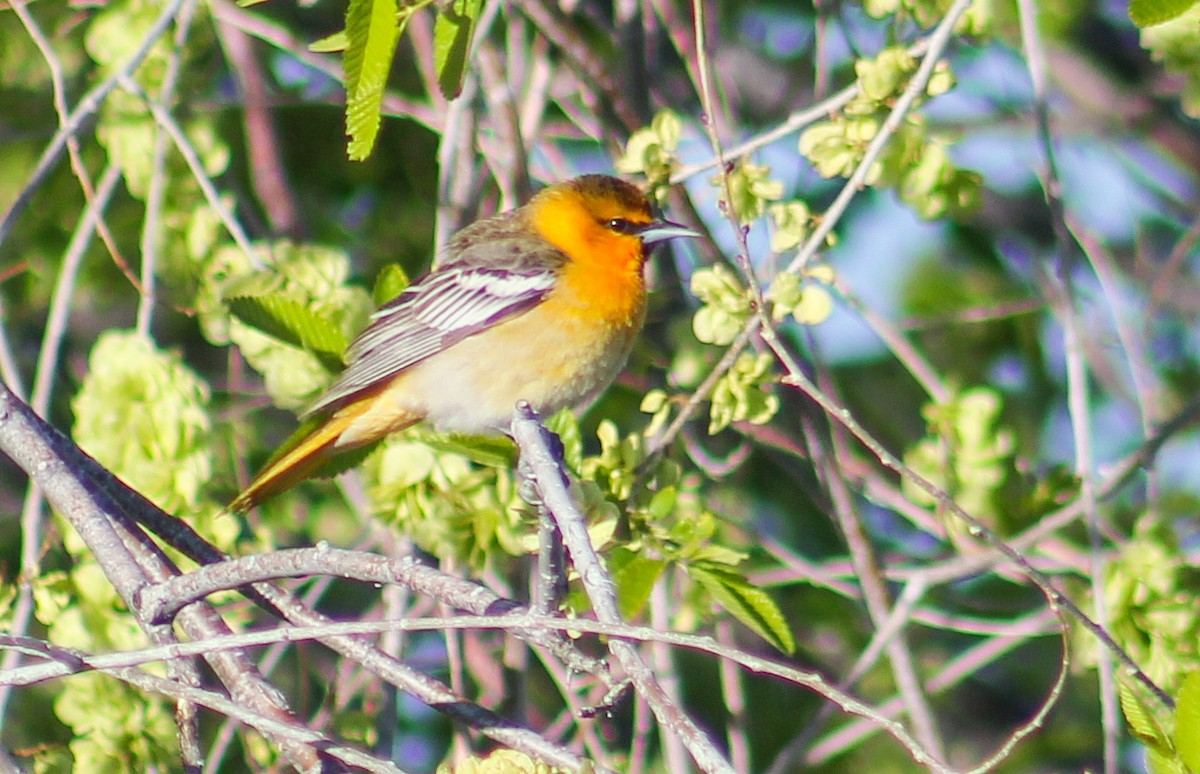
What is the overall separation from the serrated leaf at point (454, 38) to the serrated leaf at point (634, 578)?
93 centimetres

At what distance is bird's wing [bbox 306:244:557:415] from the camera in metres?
3.88

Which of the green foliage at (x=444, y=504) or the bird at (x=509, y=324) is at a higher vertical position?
the bird at (x=509, y=324)

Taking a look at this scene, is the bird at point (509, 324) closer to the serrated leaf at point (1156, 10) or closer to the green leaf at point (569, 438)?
the green leaf at point (569, 438)

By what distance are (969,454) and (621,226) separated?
124 cm

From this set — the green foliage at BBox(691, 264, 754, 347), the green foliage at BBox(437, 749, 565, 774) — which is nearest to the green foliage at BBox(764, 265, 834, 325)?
the green foliage at BBox(691, 264, 754, 347)

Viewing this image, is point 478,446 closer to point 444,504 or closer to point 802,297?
point 444,504

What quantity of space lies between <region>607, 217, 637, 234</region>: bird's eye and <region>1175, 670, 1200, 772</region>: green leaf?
241 cm

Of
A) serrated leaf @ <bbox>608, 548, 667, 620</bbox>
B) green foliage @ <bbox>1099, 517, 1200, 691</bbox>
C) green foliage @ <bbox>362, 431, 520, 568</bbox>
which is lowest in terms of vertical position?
green foliage @ <bbox>1099, 517, 1200, 691</bbox>

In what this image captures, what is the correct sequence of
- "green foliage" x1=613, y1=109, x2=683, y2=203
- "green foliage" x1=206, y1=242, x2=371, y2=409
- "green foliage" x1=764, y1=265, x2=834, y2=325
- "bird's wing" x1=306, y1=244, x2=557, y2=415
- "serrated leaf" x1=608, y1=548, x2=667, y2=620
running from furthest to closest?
"bird's wing" x1=306, y1=244, x2=557, y2=415, "green foliage" x1=206, y1=242, x2=371, y2=409, "green foliage" x1=613, y1=109, x2=683, y2=203, "green foliage" x1=764, y1=265, x2=834, y2=325, "serrated leaf" x1=608, y1=548, x2=667, y2=620

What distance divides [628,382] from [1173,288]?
76.5 inches

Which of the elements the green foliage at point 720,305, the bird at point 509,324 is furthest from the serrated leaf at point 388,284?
the green foliage at point 720,305

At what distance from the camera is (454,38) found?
2.39m

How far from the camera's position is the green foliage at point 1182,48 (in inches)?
112

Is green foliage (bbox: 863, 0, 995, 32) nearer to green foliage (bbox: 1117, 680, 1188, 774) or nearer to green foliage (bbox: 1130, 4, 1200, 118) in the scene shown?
green foliage (bbox: 1130, 4, 1200, 118)
